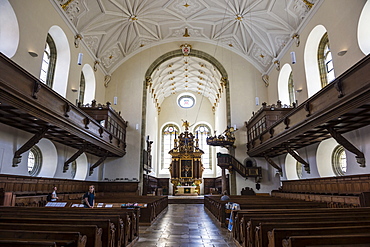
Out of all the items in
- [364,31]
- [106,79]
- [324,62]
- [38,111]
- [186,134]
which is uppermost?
[106,79]

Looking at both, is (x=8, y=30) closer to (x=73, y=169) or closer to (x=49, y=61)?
(x=49, y=61)

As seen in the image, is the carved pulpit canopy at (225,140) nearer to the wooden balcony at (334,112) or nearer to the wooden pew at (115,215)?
the wooden balcony at (334,112)

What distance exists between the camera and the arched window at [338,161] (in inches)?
501

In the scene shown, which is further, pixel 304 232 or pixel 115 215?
pixel 115 215

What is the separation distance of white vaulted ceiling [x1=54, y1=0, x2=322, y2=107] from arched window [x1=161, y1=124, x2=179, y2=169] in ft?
34.7

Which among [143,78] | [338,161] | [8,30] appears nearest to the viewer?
[8,30]

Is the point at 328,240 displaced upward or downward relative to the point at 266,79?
downward

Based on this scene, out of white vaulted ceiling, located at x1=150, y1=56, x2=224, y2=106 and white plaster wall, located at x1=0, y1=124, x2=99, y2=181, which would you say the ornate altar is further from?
white plaster wall, located at x1=0, y1=124, x2=99, y2=181

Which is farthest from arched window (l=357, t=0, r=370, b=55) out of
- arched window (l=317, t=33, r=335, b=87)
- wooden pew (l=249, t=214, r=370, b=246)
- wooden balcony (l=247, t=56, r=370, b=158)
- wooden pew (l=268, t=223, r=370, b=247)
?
wooden pew (l=268, t=223, r=370, b=247)

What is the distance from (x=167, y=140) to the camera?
3162 cm

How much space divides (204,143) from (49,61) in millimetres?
20648

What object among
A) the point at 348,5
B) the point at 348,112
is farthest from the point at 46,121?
the point at 348,5

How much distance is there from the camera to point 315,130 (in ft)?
32.5

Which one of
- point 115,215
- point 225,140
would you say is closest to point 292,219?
point 115,215
